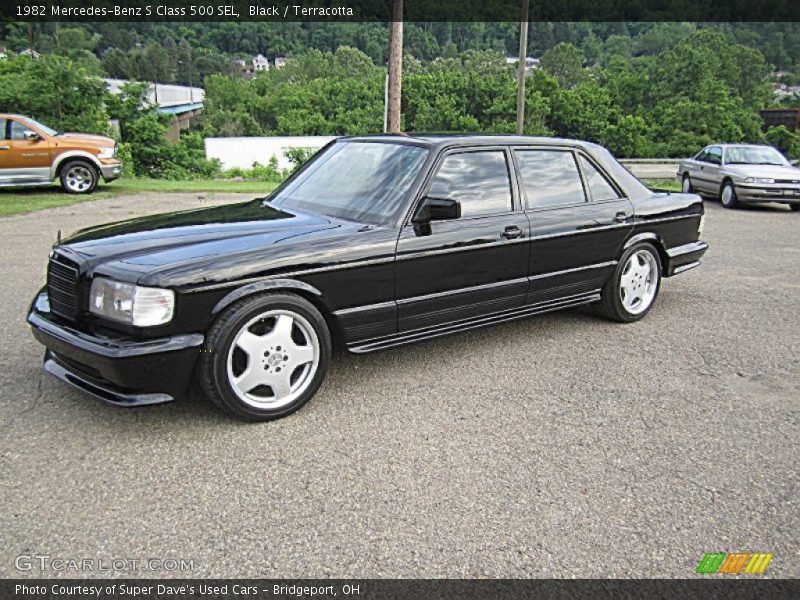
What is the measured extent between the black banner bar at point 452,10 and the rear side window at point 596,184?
89.6ft

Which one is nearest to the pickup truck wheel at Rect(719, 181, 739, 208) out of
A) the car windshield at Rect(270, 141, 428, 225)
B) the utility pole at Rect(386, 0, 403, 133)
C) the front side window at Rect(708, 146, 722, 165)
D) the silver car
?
the silver car

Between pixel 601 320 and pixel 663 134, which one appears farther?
pixel 663 134

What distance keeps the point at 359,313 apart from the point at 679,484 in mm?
1911

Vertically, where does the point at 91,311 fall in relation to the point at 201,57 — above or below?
below

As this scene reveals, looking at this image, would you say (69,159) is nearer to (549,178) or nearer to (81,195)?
(81,195)

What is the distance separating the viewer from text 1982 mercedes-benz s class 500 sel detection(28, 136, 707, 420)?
11.5 feet

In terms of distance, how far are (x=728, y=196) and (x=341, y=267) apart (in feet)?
44.1

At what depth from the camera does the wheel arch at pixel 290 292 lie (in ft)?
11.8

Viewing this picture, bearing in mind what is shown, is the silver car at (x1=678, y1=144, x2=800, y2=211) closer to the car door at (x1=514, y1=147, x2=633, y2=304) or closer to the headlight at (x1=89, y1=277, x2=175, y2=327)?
the car door at (x1=514, y1=147, x2=633, y2=304)

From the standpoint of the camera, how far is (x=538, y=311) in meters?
5.12

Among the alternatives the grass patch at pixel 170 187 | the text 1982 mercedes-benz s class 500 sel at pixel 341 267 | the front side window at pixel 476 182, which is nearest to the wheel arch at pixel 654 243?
the text 1982 mercedes-benz s class 500 sel at pixel 341 267

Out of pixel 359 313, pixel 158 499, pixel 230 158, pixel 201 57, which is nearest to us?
pixel 158 499

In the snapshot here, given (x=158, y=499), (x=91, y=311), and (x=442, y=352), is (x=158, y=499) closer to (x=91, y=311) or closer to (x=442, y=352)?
(x=91, y=311)

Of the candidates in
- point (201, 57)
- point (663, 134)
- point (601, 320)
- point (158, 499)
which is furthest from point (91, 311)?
point (201, 57)
